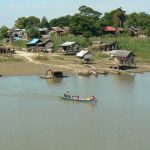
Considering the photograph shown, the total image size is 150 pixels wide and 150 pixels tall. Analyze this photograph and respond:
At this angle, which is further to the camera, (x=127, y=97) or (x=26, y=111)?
(x=127, y=97)

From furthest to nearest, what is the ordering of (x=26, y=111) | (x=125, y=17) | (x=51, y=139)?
(x=125, y=17) < (x=26, y=111) < (x=51, y=139)

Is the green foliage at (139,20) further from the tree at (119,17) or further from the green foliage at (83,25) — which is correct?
the green foliage at (83,25)

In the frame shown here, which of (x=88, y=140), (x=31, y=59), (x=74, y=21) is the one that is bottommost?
(x=88, y=140)

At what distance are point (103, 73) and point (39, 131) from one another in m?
28.5

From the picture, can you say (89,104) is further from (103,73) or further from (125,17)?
(125,17)

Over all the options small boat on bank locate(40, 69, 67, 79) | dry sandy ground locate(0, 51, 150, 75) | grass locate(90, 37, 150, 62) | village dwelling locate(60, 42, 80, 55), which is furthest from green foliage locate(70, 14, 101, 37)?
small boat on bank locate(40, 69, 67, 79)

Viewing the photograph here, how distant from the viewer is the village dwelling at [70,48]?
75.5 m

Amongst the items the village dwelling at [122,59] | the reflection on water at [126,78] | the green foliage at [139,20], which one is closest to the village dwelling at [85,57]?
the village dwelling at [122,59]

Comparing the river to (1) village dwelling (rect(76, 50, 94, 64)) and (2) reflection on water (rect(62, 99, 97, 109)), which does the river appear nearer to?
(2) reflection on water (rect(62, 99, 97, 109))

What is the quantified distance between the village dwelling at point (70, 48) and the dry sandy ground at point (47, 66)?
22.2 feet

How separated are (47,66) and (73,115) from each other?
2703cm

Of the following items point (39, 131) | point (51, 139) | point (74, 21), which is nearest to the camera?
point (51, 139)

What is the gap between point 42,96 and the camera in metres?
42.4

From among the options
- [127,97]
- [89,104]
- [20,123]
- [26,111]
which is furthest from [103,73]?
[20,123]
